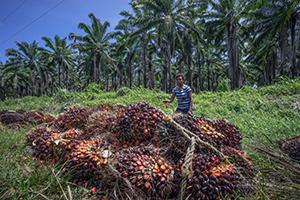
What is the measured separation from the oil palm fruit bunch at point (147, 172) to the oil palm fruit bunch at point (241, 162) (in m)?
0.63

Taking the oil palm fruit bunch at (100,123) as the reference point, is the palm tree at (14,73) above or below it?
above

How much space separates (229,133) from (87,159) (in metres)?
1.56

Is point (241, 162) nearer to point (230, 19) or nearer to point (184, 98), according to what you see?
point (184, 98)

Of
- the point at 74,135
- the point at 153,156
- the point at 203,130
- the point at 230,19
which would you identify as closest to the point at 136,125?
the point at 153,156

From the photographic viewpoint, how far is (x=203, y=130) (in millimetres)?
1805

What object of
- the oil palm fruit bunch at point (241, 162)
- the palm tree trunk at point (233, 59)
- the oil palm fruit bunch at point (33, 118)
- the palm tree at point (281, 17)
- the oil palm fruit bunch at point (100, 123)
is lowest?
the oil palm fruit bunch at point (241, 162)

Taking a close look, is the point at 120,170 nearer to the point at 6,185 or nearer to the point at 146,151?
the point at 146,151

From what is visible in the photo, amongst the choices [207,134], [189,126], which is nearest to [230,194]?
[207,134]

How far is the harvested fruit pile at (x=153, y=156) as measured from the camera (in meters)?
1.35

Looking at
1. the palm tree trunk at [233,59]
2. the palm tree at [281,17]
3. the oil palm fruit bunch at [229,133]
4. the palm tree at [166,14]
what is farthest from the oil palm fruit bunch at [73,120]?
the palm tree at [281,17]

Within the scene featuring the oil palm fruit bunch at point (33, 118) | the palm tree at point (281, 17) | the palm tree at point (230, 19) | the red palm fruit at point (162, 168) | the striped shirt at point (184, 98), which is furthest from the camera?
the palm tree at point (230, 19)

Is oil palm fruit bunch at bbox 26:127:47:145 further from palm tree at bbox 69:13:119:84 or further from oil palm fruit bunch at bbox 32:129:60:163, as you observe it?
palm tree at bbox 69:13:119:84

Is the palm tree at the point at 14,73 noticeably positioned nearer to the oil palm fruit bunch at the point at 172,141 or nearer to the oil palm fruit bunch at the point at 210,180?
the oil palm fruit bunch at the point at 172,141

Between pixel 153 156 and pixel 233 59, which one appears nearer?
pixel 153 156
